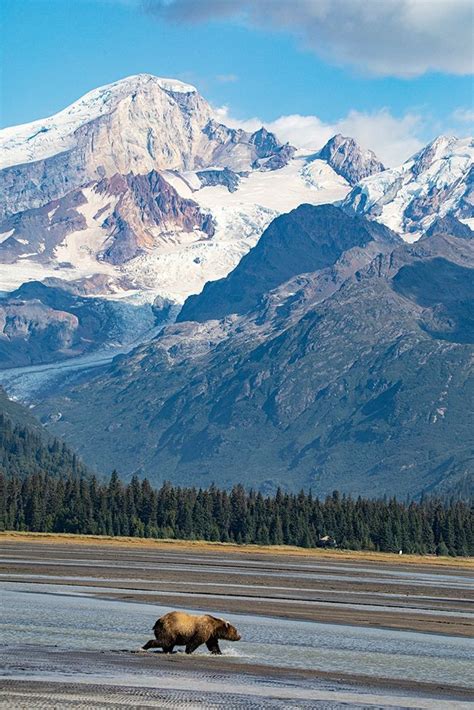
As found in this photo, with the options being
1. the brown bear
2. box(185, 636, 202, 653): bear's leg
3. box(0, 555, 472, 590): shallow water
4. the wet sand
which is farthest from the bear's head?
box(0, 555, 472, 590): shallow water

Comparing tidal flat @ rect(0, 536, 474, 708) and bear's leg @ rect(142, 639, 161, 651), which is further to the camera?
bear's leg @ rect(142, 639, 161, 651)

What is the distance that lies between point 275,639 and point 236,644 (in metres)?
4.76

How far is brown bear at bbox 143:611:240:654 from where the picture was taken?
60375 mm

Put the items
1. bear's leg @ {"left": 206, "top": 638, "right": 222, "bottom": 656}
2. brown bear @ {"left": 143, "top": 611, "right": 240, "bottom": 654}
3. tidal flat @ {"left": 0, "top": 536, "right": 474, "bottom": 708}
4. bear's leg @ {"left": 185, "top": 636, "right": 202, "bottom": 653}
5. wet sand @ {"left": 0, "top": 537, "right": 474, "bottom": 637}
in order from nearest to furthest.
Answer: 1. tidal flat @ {"left": 0, "top": 536, "right": 474, "bottom": 708}
2. brown bear @ {"left": 143, "top": 611, "right": 240, "bottom": 654}
3. bear's leg @ {"left": 185, "top": 636, "right": 202, "bottom": 653}
4. bear's leg @ {"left": 206, "top": 638, "right": 222, "bottom": 656}
5. wet sand @ {"left": 0, "top": 537, "right": 474, "bottom": 637}

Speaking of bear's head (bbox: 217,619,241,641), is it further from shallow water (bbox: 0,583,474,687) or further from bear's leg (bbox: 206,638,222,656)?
shallow water (bbox: 0,583,474,687)

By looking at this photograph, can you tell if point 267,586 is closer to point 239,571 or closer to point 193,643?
point 239,571

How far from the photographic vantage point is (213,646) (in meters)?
63.5

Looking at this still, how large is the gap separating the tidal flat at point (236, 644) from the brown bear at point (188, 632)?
0.70m

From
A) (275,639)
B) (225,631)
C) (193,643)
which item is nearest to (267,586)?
(275,639)

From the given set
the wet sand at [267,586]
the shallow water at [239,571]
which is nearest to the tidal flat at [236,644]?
the wet sand at [267,586]

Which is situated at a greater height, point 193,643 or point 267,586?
point 267,586

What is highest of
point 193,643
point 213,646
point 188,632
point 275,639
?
point 188,632

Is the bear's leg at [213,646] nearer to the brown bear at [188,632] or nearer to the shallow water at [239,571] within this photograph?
the brown bear at [188,632]

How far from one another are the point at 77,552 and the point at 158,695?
413 feet
